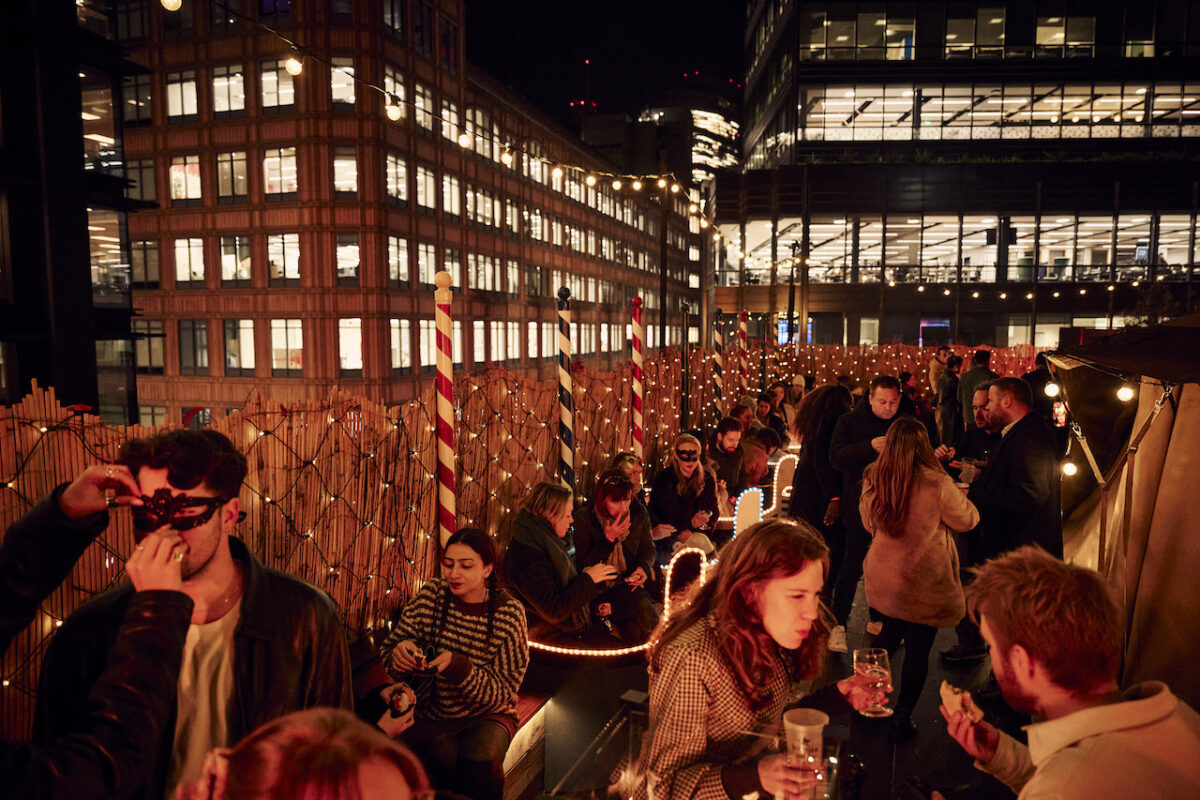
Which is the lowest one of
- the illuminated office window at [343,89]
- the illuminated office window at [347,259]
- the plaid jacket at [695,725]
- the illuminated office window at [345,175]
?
the plaid jacket at [695,725]

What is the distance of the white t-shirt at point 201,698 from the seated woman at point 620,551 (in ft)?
9.55

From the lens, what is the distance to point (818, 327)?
39812mm

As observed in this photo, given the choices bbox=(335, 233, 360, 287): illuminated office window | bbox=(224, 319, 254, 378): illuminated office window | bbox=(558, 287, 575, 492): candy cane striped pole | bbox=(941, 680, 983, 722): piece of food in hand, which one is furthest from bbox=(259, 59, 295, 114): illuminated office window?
bbox=(941, 680, 983, 722): piece of food in hand

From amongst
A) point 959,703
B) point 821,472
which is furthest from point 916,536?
point 821,472

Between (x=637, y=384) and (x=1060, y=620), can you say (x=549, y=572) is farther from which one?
(x=637, y=384)

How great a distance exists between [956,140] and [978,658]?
40217mm

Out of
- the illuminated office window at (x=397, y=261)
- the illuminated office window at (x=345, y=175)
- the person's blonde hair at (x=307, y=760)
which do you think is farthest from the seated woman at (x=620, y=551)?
the illuminated office window at (x=345, y=175)

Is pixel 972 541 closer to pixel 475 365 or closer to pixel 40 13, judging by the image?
pixel 40 13

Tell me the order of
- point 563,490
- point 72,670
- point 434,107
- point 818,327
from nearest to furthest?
1. point 72,670
2. point 563,490
3. point 434,107
4. point 818,327

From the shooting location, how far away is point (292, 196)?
31.2 meters

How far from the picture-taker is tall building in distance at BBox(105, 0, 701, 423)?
30734 mm

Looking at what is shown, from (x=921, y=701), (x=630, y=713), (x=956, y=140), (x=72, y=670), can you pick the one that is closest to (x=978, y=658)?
(x=921, y=701)

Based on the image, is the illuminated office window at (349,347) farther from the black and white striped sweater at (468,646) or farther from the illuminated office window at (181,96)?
the black and white striped sweater at (468,646)

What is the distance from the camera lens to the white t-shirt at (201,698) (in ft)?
7.23
